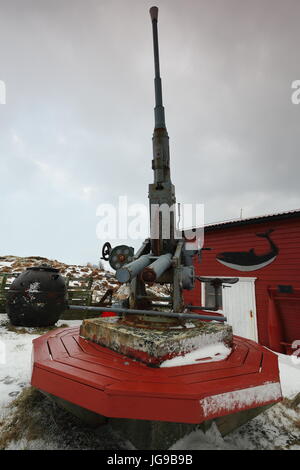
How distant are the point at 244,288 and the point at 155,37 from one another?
8439mm

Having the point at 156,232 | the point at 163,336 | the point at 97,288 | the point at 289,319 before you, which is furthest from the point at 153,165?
the point at 97,288

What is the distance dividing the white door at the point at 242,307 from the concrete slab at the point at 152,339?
580 centimetres

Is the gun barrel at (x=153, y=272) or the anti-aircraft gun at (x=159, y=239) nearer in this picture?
the gun barrel at (x=153, y=272)

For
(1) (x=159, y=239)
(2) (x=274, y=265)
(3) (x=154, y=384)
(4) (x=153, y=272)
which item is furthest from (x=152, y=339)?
(2) (x=274, y=265)

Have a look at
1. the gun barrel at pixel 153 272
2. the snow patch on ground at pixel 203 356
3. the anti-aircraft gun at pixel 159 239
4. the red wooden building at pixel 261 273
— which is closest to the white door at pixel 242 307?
the red wooden building at pixel 261 273

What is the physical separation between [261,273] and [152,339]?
7.46m

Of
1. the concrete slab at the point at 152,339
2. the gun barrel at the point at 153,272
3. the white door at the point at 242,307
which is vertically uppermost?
the gun barrel at the point at 153,272

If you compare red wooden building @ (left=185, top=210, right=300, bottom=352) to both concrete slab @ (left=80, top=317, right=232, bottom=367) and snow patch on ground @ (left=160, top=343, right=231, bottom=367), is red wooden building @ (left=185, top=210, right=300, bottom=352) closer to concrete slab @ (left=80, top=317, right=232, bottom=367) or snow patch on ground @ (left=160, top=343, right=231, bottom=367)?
concrete slab @ (left=80, top=317, right=232, bottom=367)

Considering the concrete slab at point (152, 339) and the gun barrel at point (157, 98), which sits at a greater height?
the gun barrel at point (157, 98)

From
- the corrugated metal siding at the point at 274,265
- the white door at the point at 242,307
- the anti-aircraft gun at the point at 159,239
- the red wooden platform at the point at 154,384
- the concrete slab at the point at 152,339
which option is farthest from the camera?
the white door at the point at 242,307

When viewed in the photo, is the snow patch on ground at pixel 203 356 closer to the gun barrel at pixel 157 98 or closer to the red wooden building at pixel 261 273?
the gun barrel at pixel 157 98

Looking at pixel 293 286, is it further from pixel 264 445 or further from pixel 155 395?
pixel 155 395

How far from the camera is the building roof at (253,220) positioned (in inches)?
324

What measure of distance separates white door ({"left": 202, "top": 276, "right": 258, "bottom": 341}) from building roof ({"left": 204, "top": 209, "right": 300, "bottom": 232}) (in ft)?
7.33
